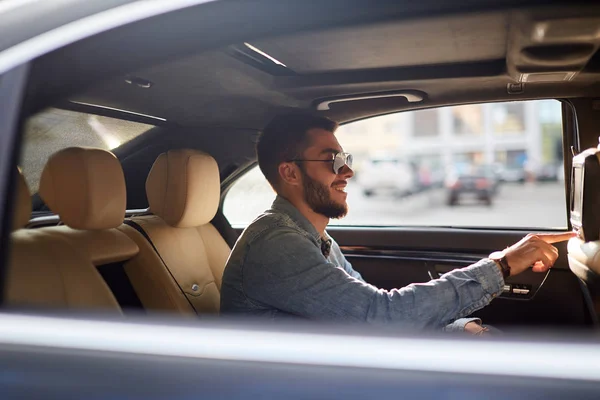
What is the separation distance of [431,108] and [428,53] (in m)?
0.73

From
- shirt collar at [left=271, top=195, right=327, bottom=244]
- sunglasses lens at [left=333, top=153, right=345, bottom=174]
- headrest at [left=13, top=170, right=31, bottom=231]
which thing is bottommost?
shirt collar at [left=271, top=195, right=327, bottom=244]

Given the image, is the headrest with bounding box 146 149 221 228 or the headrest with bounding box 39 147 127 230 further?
the headrest with bounding box 146 149 221 228

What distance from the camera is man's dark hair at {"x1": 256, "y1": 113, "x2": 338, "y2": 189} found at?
2287 millimetres

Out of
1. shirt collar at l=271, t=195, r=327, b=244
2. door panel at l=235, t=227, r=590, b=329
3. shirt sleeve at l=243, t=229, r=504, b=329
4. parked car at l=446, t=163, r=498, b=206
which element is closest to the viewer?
shirt sleeve at l=243, t=229, r=504, b=329

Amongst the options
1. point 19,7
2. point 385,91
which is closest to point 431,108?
point 385,91

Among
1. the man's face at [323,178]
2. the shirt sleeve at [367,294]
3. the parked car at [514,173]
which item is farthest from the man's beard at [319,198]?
the parked car at [514,173]

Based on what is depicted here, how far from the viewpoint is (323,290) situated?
5.65ft

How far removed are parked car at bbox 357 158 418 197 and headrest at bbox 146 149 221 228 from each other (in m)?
14.8

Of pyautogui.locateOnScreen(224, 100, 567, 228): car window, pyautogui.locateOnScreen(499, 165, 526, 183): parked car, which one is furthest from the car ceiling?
pyautogui.locateOnScreen(499, 165, 526, 183): parked car

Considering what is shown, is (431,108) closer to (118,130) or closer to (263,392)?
(118,130)

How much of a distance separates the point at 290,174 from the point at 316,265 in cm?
53

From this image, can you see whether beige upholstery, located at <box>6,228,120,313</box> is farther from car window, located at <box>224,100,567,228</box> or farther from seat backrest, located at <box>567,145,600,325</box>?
seat backrest, located at <box>567,145,600,325</box>

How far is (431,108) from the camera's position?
10.2 ft

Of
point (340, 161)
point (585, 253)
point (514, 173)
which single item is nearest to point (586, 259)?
point (585, 253)
